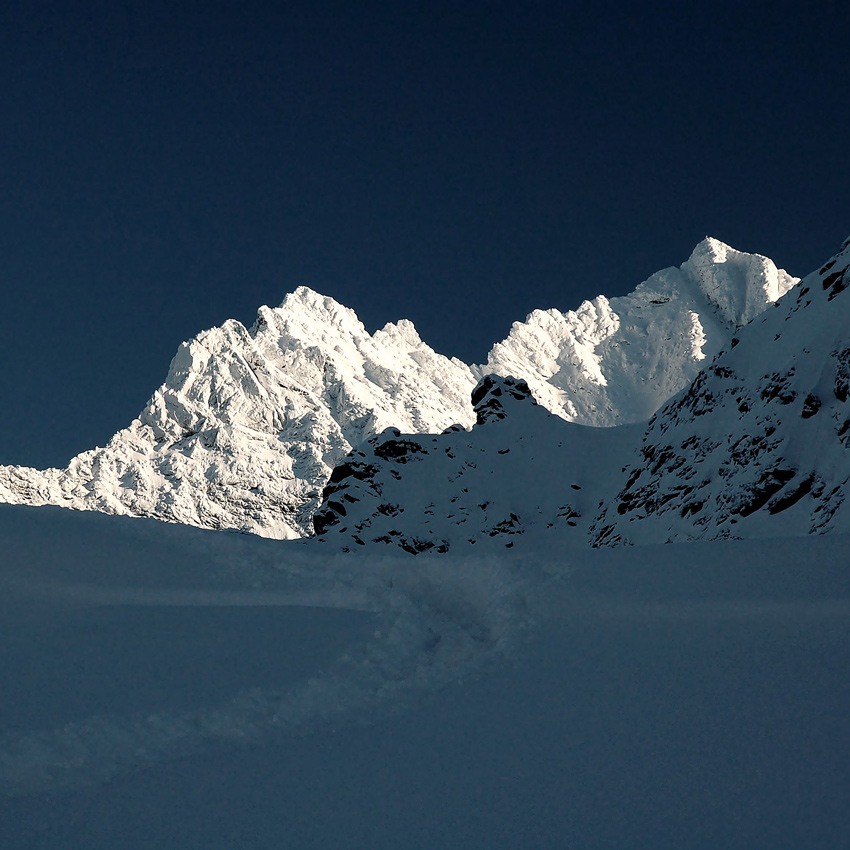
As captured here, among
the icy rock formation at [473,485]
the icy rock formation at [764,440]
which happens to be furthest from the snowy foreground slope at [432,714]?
the icy rock formation at [473,485]

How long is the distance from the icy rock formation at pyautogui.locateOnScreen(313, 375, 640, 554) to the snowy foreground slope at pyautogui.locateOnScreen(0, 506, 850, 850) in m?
66.4

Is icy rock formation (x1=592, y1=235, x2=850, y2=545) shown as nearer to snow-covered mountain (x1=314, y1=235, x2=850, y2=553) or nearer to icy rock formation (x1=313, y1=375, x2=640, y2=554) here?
snow-covered mountain (x1=314, y1=235, x2=850, y2=553)

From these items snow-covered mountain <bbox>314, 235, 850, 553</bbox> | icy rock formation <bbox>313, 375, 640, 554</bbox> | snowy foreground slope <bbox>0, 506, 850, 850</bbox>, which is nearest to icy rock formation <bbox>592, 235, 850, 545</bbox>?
snow-covered mountain <bbox>314, 235, 850, 553</bbox>

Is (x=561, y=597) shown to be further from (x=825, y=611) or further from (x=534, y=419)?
(x=534, y=419)

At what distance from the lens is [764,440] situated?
49.5 meters

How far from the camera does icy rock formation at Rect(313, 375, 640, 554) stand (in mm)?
85250

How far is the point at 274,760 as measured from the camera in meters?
5.79

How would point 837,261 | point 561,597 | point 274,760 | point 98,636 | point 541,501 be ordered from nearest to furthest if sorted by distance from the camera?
1. point 274,760
2. point 98,636
3. point 561,597
4. point 837,261
5. point 541,501

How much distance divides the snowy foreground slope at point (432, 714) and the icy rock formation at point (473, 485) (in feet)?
218

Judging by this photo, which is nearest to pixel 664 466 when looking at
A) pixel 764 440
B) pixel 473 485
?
pixel 764 440

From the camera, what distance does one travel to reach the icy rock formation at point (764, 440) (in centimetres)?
4409

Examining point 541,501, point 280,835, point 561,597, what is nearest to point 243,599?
point 561,597

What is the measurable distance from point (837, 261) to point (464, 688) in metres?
55.8

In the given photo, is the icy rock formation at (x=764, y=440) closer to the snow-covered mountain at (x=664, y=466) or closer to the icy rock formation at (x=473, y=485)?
the snow-covered mountain at (x=664, y=466)
